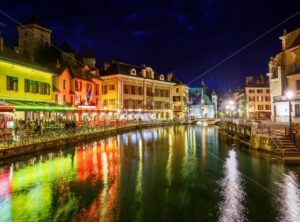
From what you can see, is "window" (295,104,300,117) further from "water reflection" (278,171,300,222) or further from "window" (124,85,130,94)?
"window" (124,85,130,94)

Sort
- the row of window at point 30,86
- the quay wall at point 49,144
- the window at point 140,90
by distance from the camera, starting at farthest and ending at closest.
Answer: the window at point 140,90, the row of window at point 30,86, the quay wall at point 49,144

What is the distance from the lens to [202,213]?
407 inches

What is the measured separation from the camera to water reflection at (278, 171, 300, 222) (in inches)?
398

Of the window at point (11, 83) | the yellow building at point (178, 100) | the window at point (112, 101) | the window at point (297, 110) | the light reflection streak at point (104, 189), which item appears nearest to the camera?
the light reflection streak at point (104, 189)

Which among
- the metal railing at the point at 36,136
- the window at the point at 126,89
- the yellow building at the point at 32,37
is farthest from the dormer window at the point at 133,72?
the metal railing at the point at 36,136

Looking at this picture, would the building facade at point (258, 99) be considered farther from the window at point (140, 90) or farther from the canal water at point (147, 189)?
the canal water at point (147, 189)

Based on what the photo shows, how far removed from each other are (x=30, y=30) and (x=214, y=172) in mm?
56423

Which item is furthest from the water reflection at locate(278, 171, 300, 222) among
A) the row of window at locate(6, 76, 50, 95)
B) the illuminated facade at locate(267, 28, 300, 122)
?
the row of window at locate(6, 76, 50, 95)

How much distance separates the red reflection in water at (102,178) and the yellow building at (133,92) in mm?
37492

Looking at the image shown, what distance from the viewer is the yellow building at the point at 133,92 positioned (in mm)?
67500

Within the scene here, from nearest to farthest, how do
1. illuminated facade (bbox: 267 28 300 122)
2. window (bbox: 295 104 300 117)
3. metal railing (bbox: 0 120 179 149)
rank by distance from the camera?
metal railing (bbox: 0 120 179 149) → window (bbox: 295 104 300 117) → illuminated facade (bbox: 267 28 300 122)

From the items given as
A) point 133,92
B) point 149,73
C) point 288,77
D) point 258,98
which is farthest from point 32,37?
point 258,98

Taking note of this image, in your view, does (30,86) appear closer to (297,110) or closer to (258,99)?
(297,110)

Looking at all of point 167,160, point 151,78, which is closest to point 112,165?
point 167,160
